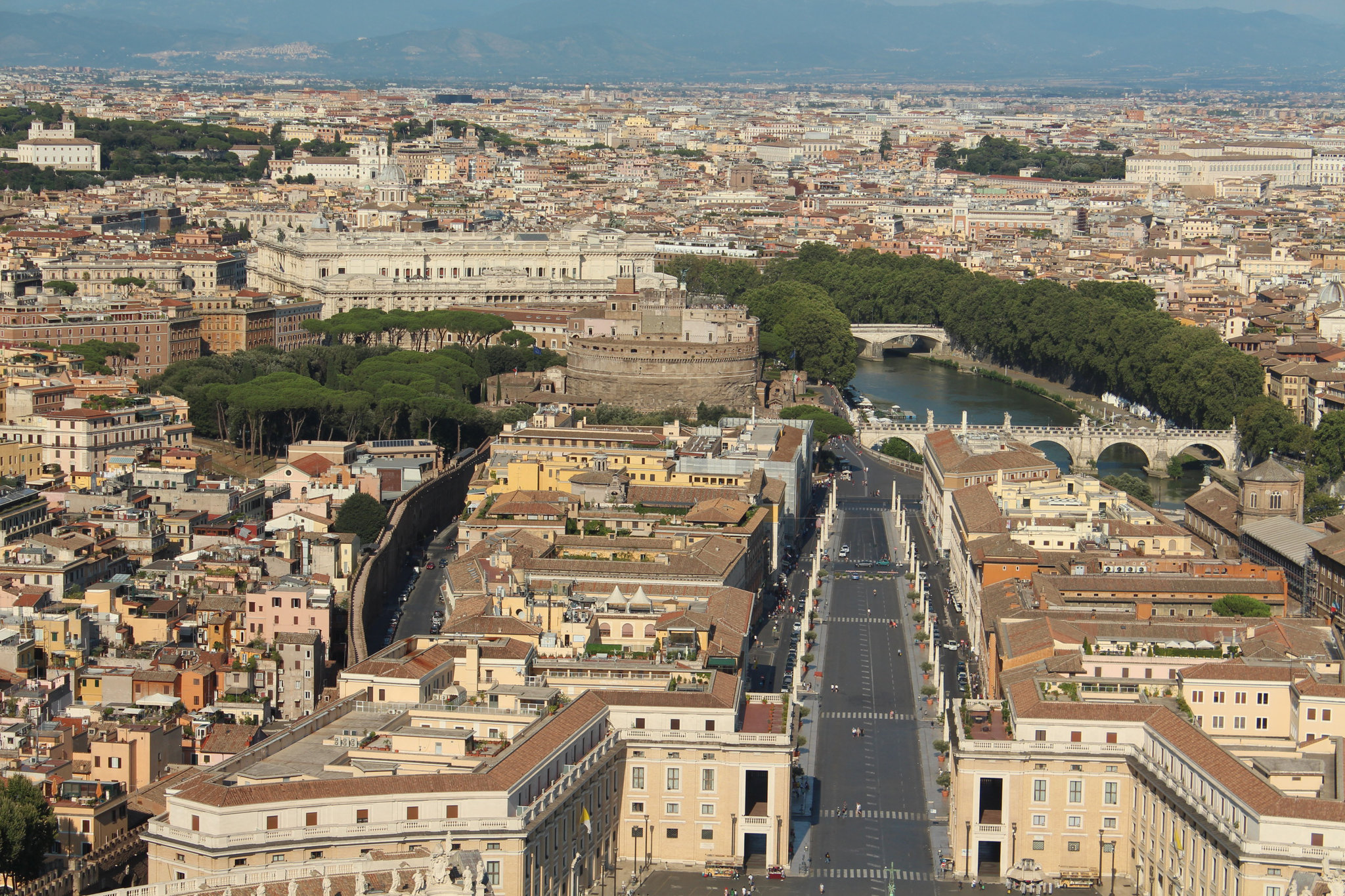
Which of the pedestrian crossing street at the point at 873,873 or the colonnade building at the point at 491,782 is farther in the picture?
the pedestrian crossing street at the point at 873,873

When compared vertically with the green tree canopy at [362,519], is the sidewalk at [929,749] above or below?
below

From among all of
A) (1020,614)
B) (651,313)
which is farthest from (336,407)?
(1020,614)

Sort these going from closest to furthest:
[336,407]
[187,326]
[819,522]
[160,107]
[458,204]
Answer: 1. [819,522]
2. [336,407]
3. [187,326]
4. [458,204]
5. [160,107]

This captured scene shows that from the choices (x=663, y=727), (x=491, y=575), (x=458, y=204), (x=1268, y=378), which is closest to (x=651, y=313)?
(x=1268, y=378)

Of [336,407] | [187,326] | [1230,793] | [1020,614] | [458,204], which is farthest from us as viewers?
[458,204]

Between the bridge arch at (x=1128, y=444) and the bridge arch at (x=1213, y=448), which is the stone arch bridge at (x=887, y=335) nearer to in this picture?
the bridge arch at (x=1128, y=444)

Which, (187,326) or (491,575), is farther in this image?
(187,326)

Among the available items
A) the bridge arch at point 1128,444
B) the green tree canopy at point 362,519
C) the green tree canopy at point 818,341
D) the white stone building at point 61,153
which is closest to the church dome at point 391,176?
the white stone building at point 61,153

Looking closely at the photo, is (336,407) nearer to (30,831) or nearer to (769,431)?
(769,431)
